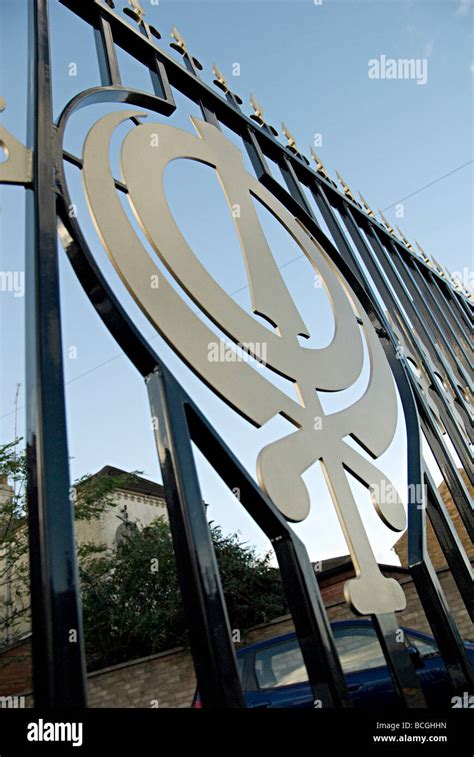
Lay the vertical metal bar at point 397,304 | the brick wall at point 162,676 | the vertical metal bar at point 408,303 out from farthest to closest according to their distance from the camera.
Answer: the brick wall at point 162,676
the vertical metal bar at point 408,303
the vertical metal bar at point 397,304

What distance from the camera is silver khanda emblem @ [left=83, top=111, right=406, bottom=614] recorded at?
0.92m

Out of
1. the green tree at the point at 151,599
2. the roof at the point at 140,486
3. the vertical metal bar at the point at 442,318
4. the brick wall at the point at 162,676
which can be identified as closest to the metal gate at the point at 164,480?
the vertical metal bar at the point at 442,318

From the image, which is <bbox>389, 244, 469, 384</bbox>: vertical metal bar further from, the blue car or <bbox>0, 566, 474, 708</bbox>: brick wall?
<bbox>0, 566, 474, 708</bbox>: brick wall

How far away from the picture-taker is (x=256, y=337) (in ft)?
3.54

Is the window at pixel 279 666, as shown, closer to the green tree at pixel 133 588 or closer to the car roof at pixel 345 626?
the car roof at pixel 345 626

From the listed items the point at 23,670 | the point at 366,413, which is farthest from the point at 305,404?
the point at 23,670

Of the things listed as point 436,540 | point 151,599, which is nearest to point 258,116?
point 151,599

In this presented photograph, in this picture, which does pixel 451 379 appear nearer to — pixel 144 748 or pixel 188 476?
pixel 188 476

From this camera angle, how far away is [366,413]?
1270mm

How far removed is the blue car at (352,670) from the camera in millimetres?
2795

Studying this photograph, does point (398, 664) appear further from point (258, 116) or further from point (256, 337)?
point (258, 116)

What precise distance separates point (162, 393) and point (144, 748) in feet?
1.53

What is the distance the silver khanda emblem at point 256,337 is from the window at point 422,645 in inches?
91.8

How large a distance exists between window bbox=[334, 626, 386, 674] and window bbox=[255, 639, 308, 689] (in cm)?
28
